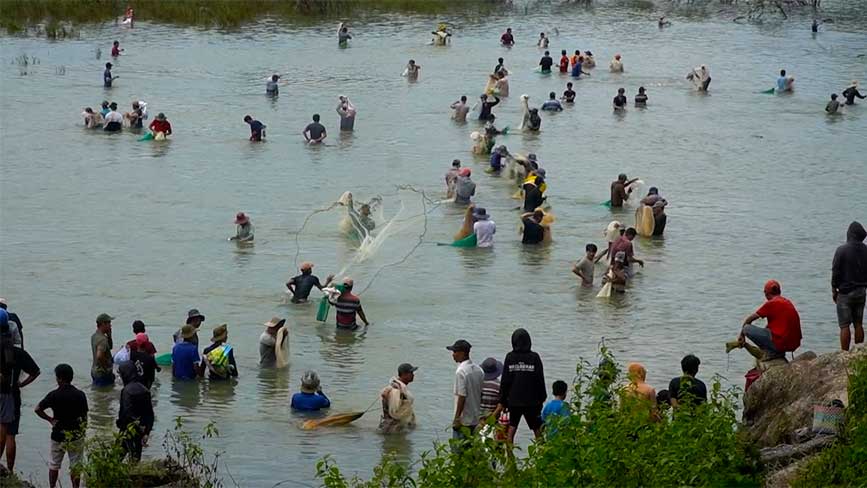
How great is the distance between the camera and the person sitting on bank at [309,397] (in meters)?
16.2

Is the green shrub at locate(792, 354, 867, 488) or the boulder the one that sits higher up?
the green shrub at locate(792, 354, 867, 488)

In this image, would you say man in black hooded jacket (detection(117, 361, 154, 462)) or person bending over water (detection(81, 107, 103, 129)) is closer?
man in black hooded jacket (detection(117, 361, 154, 462))

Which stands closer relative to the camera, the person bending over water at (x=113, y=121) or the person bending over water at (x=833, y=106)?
the person bending over water at (x=113, y=121)

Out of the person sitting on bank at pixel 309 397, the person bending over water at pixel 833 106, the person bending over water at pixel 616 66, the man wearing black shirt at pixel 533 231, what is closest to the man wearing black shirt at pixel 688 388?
the person sitting on bank at pixel 309 397

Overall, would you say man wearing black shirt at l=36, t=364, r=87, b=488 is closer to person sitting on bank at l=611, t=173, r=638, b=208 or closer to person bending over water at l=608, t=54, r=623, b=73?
person sitting on bank at l=611, t=173, r=638, b=208

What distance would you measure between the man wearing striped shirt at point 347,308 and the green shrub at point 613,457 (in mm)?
9356

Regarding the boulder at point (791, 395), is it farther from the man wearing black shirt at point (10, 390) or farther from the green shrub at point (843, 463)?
the man wearing black shirt at point (10, 390)

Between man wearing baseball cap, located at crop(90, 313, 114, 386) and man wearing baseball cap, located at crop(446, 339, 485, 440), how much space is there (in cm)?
494

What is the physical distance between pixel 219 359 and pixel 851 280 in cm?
734

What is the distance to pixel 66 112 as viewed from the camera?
4006 cm

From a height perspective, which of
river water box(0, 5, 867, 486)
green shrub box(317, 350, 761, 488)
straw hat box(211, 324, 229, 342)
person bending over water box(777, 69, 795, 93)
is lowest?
river water box(0, 5, 867, 486)

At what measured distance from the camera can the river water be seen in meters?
18.2

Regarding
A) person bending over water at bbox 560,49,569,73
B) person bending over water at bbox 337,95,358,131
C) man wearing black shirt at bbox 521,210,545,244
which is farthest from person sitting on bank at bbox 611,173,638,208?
person bending over water at bbox 560,49,569,73

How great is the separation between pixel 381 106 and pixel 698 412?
32.5m
